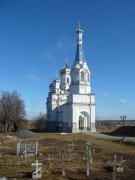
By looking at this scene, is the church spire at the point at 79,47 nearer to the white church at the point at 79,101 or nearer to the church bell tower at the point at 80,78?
the white church at the point at 79,101

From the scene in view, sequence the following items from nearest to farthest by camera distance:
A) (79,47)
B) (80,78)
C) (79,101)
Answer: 1. (79,101)
2. (80,78)
3. (79,47)

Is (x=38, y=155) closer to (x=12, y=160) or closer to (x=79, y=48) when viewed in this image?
(x=12, y=160)

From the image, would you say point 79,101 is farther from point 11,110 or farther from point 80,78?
point 11,110

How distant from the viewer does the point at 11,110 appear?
4978cm

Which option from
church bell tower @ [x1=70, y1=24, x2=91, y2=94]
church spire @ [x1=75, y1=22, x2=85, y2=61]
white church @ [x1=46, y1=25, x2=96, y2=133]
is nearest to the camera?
white church @ [x1=46, y1=25, x2=96, y2=133]

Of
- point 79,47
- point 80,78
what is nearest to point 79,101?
point 80,78

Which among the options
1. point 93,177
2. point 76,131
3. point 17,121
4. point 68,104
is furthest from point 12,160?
point 17,121

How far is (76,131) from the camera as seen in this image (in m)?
45.0

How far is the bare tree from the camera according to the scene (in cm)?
4953

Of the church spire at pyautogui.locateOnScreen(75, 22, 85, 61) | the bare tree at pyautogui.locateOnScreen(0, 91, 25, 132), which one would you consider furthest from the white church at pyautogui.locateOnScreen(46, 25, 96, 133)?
the bare tree at pyautogui.locateOnScreen(0, 91, 25, 132)

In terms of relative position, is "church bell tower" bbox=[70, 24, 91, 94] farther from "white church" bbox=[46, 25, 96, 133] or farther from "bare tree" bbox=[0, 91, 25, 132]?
"bare tree" bbox=[0, 91, 25, 132]

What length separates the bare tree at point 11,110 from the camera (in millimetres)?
49531

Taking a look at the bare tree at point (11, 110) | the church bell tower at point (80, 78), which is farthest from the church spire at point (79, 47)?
the bare tree at point (11, 110)

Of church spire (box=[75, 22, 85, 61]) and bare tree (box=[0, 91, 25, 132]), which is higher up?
church spire (box=[75, 22, 85, 61])
